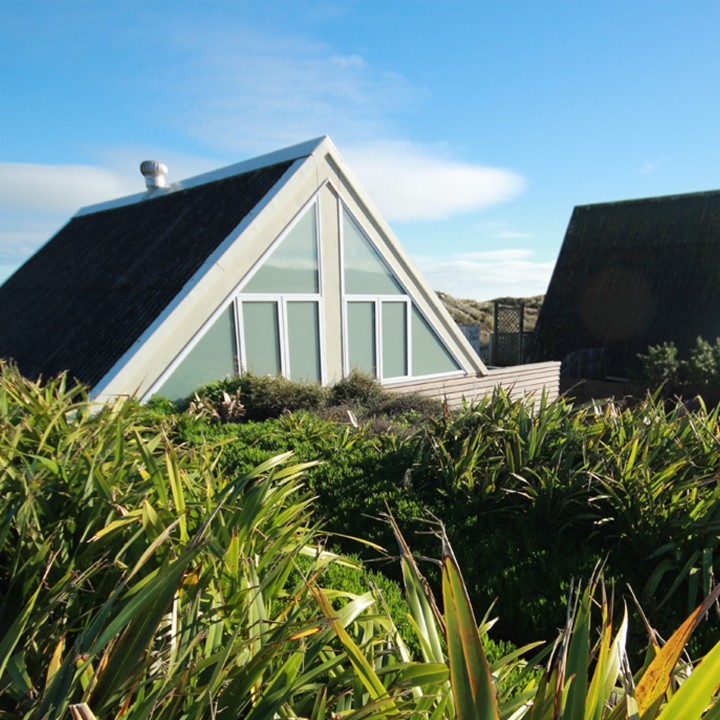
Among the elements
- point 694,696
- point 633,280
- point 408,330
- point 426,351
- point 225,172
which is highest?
point 225,172

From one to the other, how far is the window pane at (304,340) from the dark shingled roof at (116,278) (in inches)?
79.8

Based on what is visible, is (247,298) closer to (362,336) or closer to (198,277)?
(198,277)

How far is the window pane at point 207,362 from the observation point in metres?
8.81

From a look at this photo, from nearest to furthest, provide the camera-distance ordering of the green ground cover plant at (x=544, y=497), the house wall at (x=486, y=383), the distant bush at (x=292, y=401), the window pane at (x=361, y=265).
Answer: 1. the green ground cover plant at (x=544, y=497)
2. the distant bush at (x=292, y=401)
3. the window pane at (x=361, y=265)
4. the house wall at (x=486, y=383)

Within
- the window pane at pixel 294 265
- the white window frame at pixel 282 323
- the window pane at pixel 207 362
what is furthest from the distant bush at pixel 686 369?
the window pane at pixel 207 362

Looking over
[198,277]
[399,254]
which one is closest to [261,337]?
[198,277]

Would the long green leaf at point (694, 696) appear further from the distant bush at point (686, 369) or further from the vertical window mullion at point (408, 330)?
the distant bush at point (686, 369)

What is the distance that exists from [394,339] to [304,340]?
7.50 ft

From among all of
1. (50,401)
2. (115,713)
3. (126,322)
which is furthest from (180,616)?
(126,322)

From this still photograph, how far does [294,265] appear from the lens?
33.0 feet

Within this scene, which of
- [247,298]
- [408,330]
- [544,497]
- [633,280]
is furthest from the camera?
[633,280]

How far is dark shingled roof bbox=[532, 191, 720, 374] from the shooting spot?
2020 cm

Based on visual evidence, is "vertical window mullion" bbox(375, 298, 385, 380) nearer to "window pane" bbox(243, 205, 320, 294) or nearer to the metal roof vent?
"window pane" bbox(243, 205, 320, 294)

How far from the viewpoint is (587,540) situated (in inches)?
148
